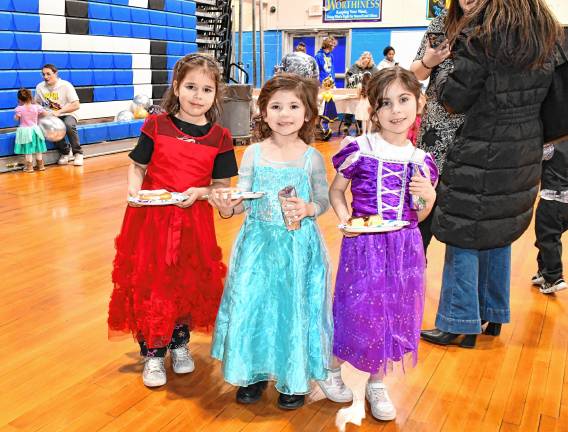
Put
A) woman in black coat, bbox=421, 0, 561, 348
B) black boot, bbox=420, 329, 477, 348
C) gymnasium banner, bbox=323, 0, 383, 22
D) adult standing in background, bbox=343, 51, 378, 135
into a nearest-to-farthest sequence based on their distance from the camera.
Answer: woman in black coat, bbox=421, 0, 561, 348 → black boot, bbox=420, 329, 477, 348 → adult standing in background, bbox=343, 51, 378, 135 → gymnasium banner, bbox=323, 0, 383, 22

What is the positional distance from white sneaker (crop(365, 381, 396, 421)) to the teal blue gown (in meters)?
0.19

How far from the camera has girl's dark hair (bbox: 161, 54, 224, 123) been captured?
2.13 m

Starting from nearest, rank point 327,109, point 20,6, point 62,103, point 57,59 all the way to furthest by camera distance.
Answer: point 20,6 < point 62,103 < point 57,59 < point 327,109

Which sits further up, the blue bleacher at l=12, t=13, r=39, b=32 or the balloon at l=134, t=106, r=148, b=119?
the blue bleacher at l=12, t=13, r=39, b=32

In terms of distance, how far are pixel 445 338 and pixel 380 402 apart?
27.7 inches

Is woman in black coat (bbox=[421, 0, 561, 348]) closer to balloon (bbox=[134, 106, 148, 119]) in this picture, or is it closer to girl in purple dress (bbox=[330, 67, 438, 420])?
girl in purple dress (bbox=[330, 67, 438, 420])

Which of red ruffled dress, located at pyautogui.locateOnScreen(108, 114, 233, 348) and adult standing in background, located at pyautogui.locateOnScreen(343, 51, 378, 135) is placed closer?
red ruffled dress, located at pyautogui.locateOnScreen(108, 114, 233, 348)

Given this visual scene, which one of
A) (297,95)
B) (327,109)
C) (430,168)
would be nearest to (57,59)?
(327,109)

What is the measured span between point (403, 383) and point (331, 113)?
8.44 m

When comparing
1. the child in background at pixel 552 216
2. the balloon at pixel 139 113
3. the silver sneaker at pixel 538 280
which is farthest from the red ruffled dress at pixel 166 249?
the balloon at pixel 139 113

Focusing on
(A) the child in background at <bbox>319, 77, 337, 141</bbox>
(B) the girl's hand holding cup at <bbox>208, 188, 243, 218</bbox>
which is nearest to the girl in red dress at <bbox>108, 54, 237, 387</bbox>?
(B) the girl's hand holding cup at <bbox>208, 188, 243, 218</bbox>

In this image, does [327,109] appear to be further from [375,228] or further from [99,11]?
[375,228]

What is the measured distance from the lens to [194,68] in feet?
6.95

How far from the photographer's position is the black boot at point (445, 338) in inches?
104
